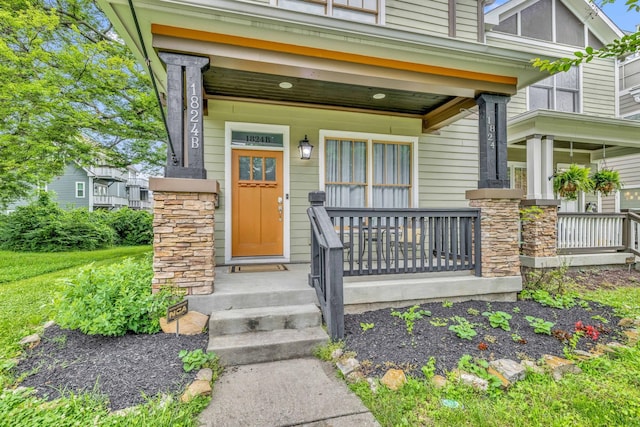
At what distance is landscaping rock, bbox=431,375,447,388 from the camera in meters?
2.22

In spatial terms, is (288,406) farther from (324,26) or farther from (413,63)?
(413,63)

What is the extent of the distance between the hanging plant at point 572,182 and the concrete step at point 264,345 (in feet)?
19.4

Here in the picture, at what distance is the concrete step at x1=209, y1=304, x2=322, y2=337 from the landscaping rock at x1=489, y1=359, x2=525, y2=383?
1.54 m

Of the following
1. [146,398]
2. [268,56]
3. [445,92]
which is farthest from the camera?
[445,92]

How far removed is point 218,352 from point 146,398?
600mm

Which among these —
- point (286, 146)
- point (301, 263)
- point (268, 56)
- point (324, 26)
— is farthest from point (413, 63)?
point (301, 263)

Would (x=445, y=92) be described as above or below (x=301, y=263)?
above

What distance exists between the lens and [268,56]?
3.35m

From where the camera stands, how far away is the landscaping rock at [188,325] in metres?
2.77

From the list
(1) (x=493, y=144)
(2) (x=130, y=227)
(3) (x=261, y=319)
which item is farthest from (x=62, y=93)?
(1) (x=493, y=144)

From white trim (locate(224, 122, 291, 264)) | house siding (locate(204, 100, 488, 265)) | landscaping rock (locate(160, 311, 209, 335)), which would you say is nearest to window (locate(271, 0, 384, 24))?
house siding (locate(204, 100, 488, 265))

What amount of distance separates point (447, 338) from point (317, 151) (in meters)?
3.52

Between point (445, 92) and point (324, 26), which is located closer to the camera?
point (324, 26)

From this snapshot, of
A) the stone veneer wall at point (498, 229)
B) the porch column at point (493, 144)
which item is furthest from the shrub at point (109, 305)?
the porch column at point (493, 144)
